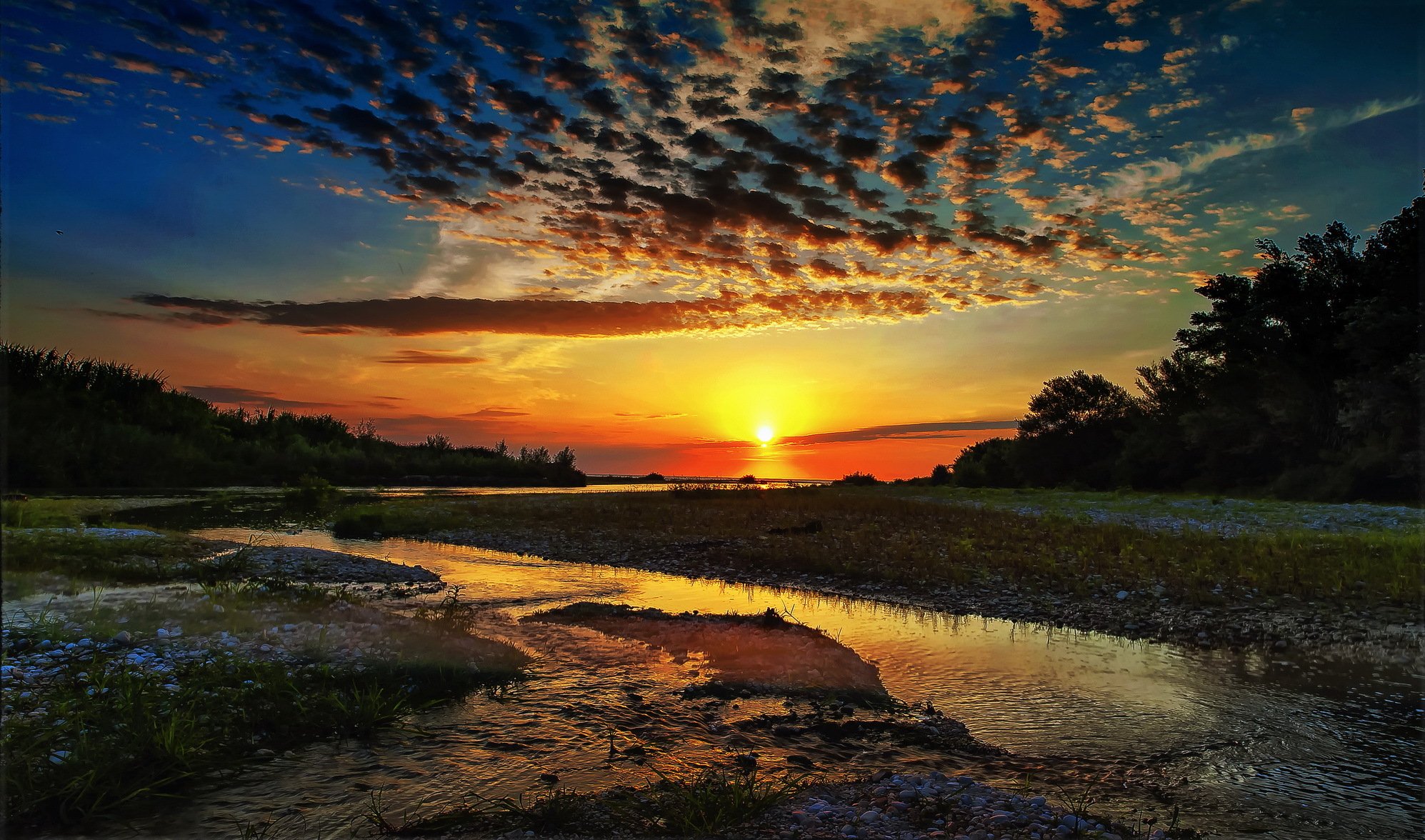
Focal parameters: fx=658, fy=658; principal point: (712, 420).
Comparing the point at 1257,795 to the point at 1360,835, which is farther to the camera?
the point at 1257,795

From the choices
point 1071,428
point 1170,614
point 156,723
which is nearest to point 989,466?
point 1071,428

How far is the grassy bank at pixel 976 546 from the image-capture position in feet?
52.7

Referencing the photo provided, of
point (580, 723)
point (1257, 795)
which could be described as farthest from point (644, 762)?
point (1257, 795)

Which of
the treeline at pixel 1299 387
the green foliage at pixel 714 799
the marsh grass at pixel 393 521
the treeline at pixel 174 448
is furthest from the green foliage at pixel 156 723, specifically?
the treeline at pixel 1299 387

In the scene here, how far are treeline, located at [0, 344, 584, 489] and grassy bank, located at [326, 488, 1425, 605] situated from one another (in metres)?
20.3

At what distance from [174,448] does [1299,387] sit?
9996 cm

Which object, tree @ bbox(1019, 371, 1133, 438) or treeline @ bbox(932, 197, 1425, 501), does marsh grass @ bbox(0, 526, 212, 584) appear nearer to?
treeline @ bbox(932, 197, 1425, 501)

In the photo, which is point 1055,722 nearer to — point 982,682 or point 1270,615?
point 982,682

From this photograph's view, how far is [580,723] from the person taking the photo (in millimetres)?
8320

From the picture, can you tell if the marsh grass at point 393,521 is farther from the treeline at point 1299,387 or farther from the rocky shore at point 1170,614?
the treeline at point 1299,387

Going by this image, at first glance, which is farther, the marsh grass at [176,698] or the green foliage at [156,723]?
the marsh grass at [176,698]

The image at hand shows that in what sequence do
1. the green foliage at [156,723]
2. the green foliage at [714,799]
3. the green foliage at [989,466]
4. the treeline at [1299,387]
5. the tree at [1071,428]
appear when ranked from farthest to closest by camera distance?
the green foliage at [989,466]
the tree at [1071,428]
the treeline at [1299,387]
the green foliage at [156,723]
the green foliage at [714,799]

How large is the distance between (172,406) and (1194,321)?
106910 millimetres

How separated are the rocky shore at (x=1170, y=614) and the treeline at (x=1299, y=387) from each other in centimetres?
3169
